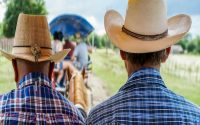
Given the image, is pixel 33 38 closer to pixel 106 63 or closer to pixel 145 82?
pixel 145 82

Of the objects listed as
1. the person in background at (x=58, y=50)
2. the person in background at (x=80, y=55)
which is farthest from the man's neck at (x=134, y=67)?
the person in background at (x=80, y=55)

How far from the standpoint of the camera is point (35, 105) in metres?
1.76

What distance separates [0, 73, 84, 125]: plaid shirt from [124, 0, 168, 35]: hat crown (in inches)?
17.3

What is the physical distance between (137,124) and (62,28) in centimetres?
593

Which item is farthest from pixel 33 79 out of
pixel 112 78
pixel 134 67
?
pixel 112 78

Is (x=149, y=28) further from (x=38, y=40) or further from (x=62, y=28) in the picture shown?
(x=62, y=28)

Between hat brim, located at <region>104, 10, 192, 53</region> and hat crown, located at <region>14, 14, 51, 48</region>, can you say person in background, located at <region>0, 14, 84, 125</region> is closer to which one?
hat crown, located at <region>14, 14, 51, 48</region>

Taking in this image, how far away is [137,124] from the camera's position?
1444mm

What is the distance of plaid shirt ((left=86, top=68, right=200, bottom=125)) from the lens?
4.75 feet

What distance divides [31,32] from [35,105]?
38cm

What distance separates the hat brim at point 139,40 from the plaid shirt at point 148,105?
9 centimetres

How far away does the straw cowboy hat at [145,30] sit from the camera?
1.55 m

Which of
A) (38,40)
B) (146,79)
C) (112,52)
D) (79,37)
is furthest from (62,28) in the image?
(112,52)

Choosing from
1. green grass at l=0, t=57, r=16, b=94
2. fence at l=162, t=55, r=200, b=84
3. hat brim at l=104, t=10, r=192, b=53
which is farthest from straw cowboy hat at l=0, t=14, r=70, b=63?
fence at l=162, t=55, r=200, b=84
